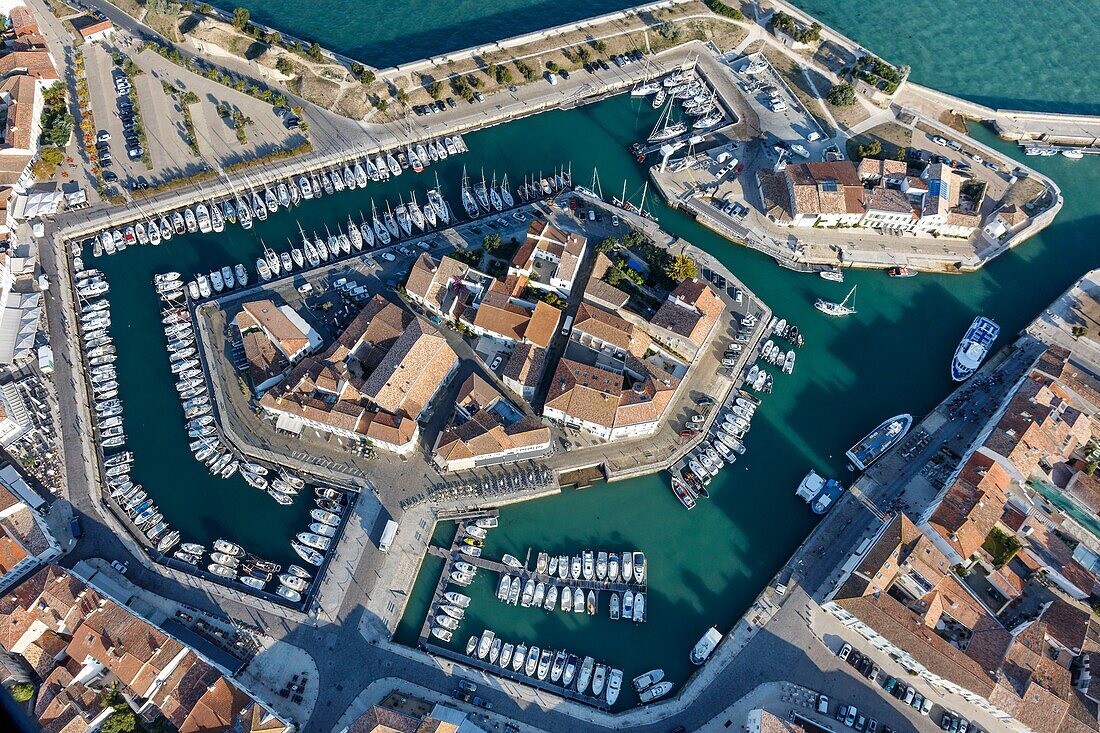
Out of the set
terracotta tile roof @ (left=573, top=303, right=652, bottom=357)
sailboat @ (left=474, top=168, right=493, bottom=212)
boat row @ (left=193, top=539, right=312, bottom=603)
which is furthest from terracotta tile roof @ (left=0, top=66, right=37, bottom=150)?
terracotta tile roof @ (left=573, top=303, right=652, bottom=357)

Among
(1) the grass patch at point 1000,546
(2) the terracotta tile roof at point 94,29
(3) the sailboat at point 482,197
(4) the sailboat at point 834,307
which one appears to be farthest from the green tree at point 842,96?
(2) the terracotta tile roof at point 94,29

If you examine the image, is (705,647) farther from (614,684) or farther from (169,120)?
(169,120)

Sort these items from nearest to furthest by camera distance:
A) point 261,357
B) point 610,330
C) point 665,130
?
point 261,357, point 610,330, point 665,130

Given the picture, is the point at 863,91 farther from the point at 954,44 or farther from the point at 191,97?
the point at 191,97

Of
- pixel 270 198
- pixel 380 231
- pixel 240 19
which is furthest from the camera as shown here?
pixel 240 19

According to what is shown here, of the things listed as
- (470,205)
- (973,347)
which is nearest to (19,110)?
(470,205)

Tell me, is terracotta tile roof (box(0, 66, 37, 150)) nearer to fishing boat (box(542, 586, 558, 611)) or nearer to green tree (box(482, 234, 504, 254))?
green tree (box(482, 234, 504, 254))

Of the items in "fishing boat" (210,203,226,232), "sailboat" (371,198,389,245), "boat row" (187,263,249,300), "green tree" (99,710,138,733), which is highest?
"sailboat" (371,198,389,245)
